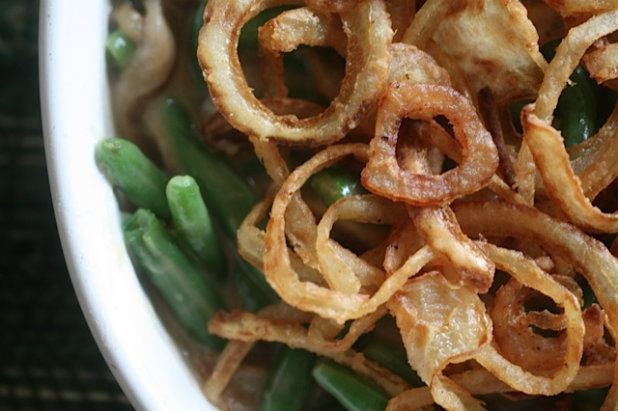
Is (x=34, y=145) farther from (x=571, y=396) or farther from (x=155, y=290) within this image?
(x=571, y=396)

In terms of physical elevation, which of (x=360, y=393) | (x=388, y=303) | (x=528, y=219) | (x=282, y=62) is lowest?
(x=360, y=393)

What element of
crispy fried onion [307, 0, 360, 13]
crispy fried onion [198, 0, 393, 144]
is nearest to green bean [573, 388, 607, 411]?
crispy fried onion [198, 0, 393, 144]

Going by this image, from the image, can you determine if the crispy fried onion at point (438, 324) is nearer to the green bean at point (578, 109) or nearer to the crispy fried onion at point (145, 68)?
the green bean at point (578, 109)

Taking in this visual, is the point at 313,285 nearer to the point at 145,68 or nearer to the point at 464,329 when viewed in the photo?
the point at 464,329

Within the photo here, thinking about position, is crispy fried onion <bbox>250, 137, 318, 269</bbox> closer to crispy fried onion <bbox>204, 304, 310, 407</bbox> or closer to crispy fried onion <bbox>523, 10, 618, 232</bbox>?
crispy fried onion <bbox>204, 304, 310, 407</bbox>

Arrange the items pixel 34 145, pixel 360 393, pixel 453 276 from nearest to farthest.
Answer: pixel 453 276 < pixel 360 393 < pixel 34 145

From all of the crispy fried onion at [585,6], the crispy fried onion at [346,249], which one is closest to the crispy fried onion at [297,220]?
the crispy fried onion at [346,249]

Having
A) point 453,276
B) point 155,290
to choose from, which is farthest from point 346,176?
point 155,290
